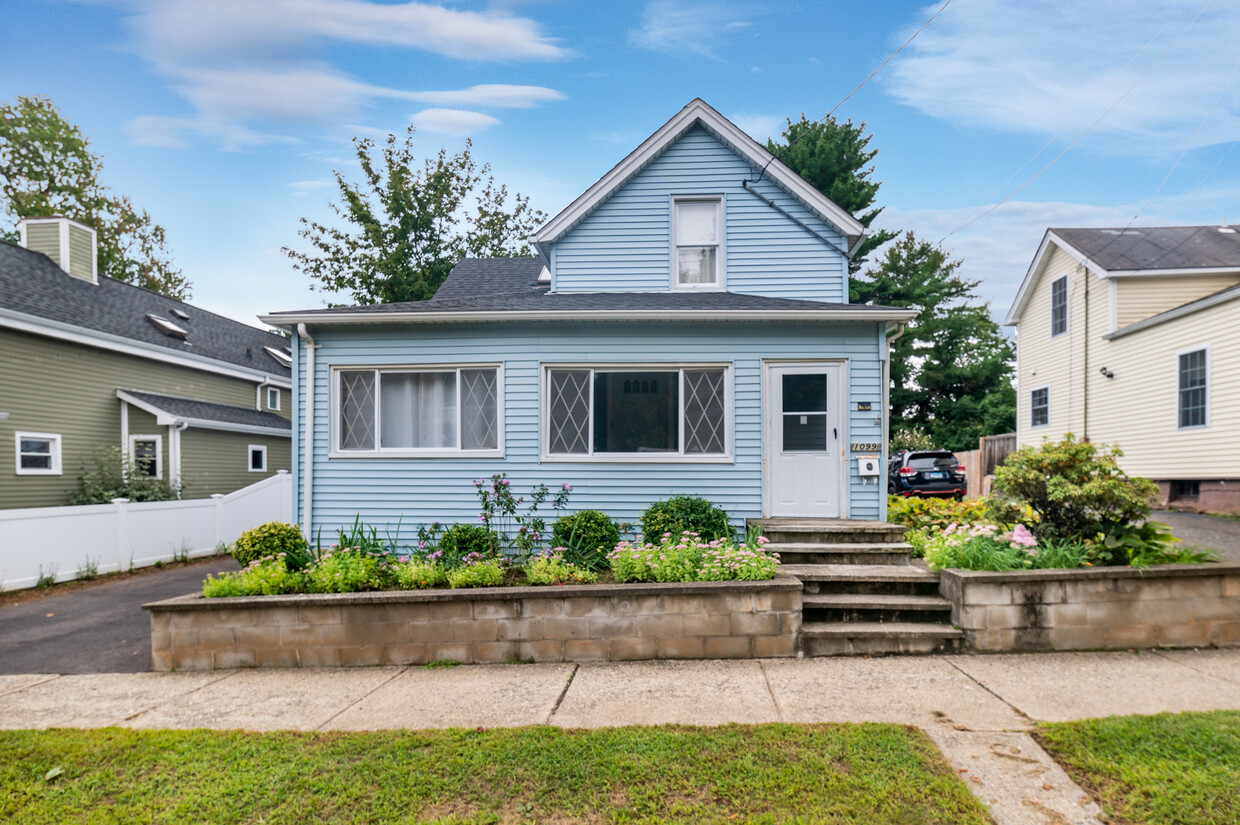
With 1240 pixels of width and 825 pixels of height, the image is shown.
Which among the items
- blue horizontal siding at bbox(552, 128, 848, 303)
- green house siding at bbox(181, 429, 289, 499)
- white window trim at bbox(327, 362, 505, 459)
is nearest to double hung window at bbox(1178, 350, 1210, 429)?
blue horizontal siding at bbox(552, 128, 848, 303)

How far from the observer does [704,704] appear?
438 centimetres

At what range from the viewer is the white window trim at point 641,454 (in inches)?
327

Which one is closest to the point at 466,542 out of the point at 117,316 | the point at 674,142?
the point at 674,142

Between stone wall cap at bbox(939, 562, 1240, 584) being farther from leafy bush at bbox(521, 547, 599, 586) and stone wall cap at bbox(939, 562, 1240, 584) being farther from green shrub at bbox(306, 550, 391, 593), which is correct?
green shrub at bbox(306, 550, 391, 593)

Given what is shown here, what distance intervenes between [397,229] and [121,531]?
16067 millimetres

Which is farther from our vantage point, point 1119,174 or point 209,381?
point 209,381

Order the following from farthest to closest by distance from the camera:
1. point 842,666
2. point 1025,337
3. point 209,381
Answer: point 1025,337 → point 209,381 → point 842,666

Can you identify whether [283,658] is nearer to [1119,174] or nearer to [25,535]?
[25,535]

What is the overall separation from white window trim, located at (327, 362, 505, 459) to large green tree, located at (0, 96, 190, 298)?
20.9 metres

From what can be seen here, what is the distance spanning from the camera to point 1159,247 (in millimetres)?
15680

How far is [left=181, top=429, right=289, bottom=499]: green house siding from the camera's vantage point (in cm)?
1423

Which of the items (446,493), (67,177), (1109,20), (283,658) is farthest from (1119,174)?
(67,177)

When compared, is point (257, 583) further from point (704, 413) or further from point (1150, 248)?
point (1150, 248)

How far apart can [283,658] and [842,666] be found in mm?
4753
